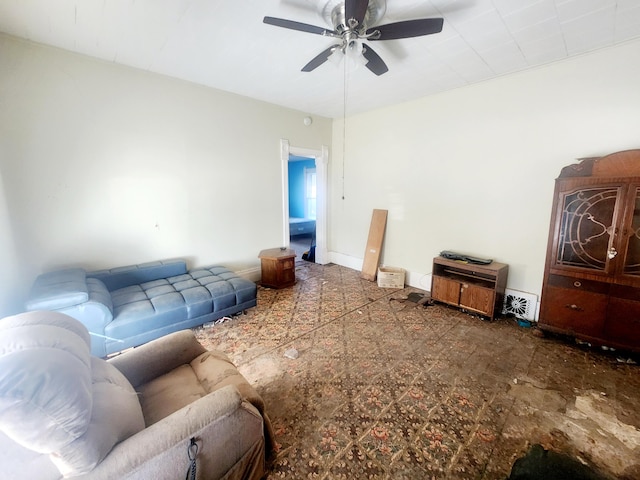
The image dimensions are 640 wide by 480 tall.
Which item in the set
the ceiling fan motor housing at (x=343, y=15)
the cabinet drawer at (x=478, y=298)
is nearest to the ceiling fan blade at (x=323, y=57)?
the ceiling fan motor housing at (x=343, y=15)

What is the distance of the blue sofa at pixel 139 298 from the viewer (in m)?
2.36

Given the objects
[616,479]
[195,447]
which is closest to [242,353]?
[195,447]

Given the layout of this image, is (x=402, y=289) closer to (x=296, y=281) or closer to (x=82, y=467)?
(x=296, y=281)

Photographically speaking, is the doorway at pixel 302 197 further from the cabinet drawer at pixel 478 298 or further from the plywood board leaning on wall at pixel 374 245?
the cabinet drawer at pixel 478 298

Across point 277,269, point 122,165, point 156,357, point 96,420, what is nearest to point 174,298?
point 156,357

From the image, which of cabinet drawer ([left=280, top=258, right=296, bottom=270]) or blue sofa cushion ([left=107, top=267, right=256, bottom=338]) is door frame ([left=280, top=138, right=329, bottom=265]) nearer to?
cabinet drawer ([left=280, top=258, right=296, bottom=270])

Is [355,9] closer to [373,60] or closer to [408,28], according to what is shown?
[408,28]

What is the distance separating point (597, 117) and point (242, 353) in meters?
4.17

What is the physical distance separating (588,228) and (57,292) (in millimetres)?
4836

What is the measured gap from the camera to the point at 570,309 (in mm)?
2699

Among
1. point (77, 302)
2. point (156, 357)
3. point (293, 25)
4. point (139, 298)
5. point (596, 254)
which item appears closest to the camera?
point (156, 357)

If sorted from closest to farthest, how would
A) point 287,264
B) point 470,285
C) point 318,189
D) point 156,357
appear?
point 156,357 < point 470,285 < point 287,264 < point 318,189

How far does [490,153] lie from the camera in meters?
3.42

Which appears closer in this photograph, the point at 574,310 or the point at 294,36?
the point at 294,36
